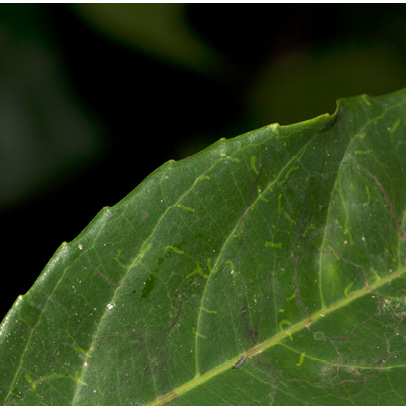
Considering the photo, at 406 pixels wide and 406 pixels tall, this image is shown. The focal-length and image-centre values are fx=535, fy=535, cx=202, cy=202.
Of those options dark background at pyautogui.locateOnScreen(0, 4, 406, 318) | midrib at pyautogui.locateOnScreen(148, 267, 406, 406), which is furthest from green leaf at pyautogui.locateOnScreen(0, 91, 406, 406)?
dark background at pyautogui.locateOnScreen(0, 4, 406, 318)

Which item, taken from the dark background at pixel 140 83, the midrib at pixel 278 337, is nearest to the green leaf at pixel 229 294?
the midrib at pixel 278 337

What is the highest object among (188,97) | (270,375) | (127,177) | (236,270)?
(188,97)

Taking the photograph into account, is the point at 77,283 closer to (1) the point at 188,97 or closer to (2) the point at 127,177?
(2) the point at 127,177

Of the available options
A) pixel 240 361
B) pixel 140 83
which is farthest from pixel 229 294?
pixel 140 83

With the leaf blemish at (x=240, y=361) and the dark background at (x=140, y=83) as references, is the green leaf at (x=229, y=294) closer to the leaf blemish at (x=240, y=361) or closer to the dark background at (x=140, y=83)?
the leaf blemish at (x=240, y=361)

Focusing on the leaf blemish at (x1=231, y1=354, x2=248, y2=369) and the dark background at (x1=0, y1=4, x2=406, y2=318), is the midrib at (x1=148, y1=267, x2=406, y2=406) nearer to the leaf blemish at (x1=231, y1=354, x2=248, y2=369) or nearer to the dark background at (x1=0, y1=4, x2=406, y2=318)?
the leaf blemish at (x1=231, y1=354, x2=248, y2=369)

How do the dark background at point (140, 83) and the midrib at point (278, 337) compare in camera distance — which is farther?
the dark background at point (140, 83)

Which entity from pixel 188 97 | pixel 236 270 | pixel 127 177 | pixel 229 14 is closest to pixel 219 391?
pixel 236 270
